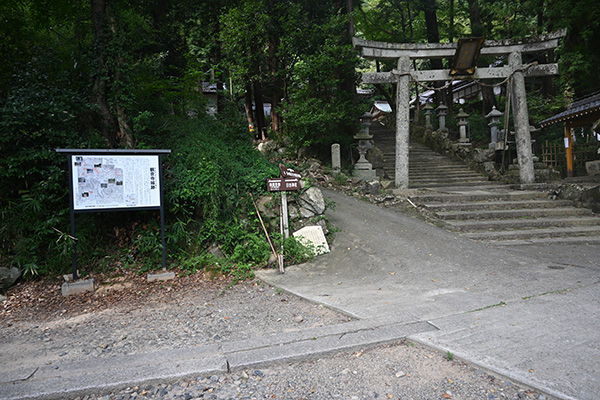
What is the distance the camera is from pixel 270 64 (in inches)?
518

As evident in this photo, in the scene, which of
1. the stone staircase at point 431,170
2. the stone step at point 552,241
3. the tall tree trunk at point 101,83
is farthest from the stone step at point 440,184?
the tall tree trunk at point 101,83

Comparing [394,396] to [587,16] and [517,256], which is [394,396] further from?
[587,16]

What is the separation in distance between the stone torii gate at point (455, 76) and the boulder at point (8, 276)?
29.4 ft

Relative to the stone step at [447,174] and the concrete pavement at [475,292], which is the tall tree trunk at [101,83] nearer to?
the concrete pavement at [475,292]

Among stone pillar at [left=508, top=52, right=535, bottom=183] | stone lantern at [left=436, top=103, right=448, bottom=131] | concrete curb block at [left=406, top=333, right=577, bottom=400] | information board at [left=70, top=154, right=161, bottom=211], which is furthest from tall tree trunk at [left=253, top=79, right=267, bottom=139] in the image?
concrete curb block at [left=406, top=333, right=577, bottom=400]

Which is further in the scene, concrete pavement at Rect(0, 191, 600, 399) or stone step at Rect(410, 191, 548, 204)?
stone step at Rect(410, 191, 548, 204)

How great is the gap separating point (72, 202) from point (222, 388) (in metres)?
3.90

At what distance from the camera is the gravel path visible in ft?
8.50

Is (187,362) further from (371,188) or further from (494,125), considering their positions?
(494,125)

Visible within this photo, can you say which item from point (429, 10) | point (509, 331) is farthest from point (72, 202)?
point (429, 10)

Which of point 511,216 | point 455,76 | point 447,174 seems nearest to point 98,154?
point 511,216

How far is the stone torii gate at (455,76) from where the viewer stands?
10.3 m

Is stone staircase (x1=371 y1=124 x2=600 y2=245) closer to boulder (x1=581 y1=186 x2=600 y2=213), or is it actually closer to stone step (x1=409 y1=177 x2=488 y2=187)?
boulder (x1=581 y1=186 x2=600 y2=213)

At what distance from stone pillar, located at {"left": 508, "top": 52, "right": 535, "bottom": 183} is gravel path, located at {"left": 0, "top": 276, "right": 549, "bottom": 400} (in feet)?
30.3
